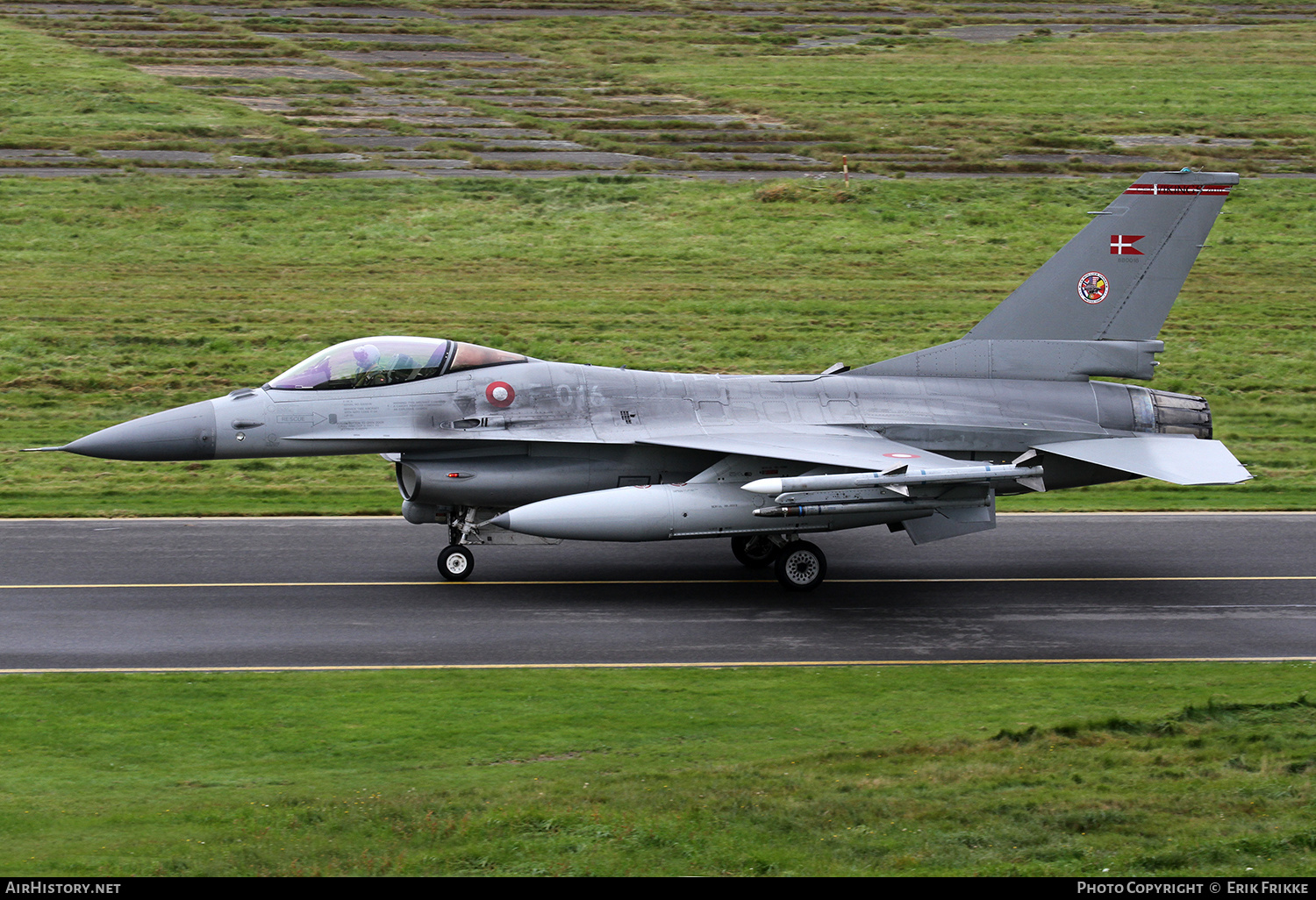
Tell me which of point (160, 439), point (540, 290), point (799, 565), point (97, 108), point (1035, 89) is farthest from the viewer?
point (1035, 89)

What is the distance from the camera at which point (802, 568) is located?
18.9 m

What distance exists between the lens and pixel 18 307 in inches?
1318

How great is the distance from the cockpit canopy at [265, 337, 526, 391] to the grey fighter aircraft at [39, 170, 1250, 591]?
0.03 m

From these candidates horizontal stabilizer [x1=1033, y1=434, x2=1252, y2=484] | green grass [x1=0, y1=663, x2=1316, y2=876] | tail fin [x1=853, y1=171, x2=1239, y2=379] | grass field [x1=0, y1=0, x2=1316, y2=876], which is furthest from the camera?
tail fin [x1=853, y1=171, x2=1239, y2=379]

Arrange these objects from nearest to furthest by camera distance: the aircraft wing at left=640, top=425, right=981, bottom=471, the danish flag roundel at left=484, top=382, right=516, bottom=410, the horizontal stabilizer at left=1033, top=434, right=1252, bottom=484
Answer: the aircraft wing at left=640, top=425, right=981, bottom=471 → the horizontal stabilizer at left=1033, top=434, right=1252, bottom=484 → the danish flag roundel at left=484, top=382, right=516, bottom=410

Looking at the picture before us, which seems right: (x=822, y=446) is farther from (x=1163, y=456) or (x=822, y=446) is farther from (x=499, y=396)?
(x=1163, y=456)

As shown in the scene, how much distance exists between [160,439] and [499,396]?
14.4 ft

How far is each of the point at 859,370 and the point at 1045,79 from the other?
126ft

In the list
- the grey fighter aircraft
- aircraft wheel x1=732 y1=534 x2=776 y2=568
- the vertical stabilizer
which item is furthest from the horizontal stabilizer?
aircraft wheel x1=732 y1=534 x2=776 y2=568

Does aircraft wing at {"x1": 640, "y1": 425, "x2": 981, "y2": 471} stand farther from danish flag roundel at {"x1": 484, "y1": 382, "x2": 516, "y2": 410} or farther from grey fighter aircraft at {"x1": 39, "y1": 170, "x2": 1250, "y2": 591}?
danish flag roundel at {"x1": 484, "y1": 382, "x2": 516, "y2": 410}

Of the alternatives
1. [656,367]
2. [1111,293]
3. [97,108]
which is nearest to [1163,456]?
[1111,293]

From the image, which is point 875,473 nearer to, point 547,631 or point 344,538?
point 547,631

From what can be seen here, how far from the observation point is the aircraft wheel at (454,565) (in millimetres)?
19188

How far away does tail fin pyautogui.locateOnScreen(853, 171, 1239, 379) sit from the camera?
1998cm
